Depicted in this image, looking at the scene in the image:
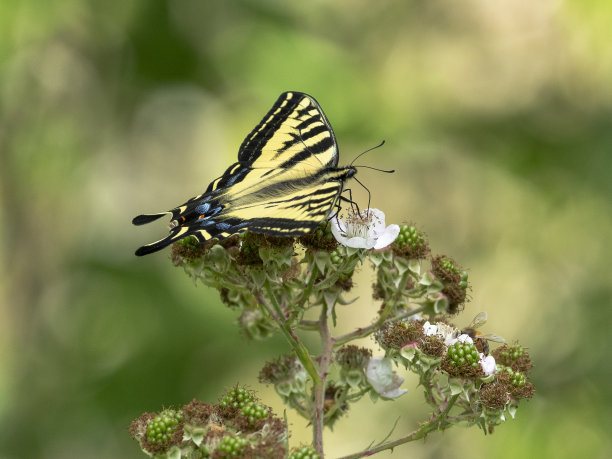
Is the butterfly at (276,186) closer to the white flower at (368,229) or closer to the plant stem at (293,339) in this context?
the white flower at (368,229)

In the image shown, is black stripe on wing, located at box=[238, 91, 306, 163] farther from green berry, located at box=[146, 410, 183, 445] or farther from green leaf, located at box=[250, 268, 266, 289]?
green berry, located at box=[146, 410, 183, 445]

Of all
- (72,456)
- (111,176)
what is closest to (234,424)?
(72,456)

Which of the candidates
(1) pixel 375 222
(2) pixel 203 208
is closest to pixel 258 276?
(2) pixel 203 208

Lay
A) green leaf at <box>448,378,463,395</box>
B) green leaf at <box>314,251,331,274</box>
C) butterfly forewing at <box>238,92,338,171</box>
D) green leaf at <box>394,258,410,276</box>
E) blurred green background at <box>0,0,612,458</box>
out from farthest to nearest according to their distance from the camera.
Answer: blurred green background at <box>0,0,612,458</box> → butterfly forewing at <box>238,92,338,171</box> → green leaf at <box>394,258,410,276</box> → green leaf at <box>314,251,331,274</box> → green leaf at <box>448,378,463,395</box>

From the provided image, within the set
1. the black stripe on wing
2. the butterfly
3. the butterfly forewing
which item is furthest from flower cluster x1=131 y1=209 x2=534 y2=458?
the black stripe on wing

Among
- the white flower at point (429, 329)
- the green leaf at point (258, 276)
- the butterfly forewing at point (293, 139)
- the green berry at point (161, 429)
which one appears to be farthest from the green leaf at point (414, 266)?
the green berry at point (161, 429)

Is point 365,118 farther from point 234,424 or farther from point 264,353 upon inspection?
point 234,424
